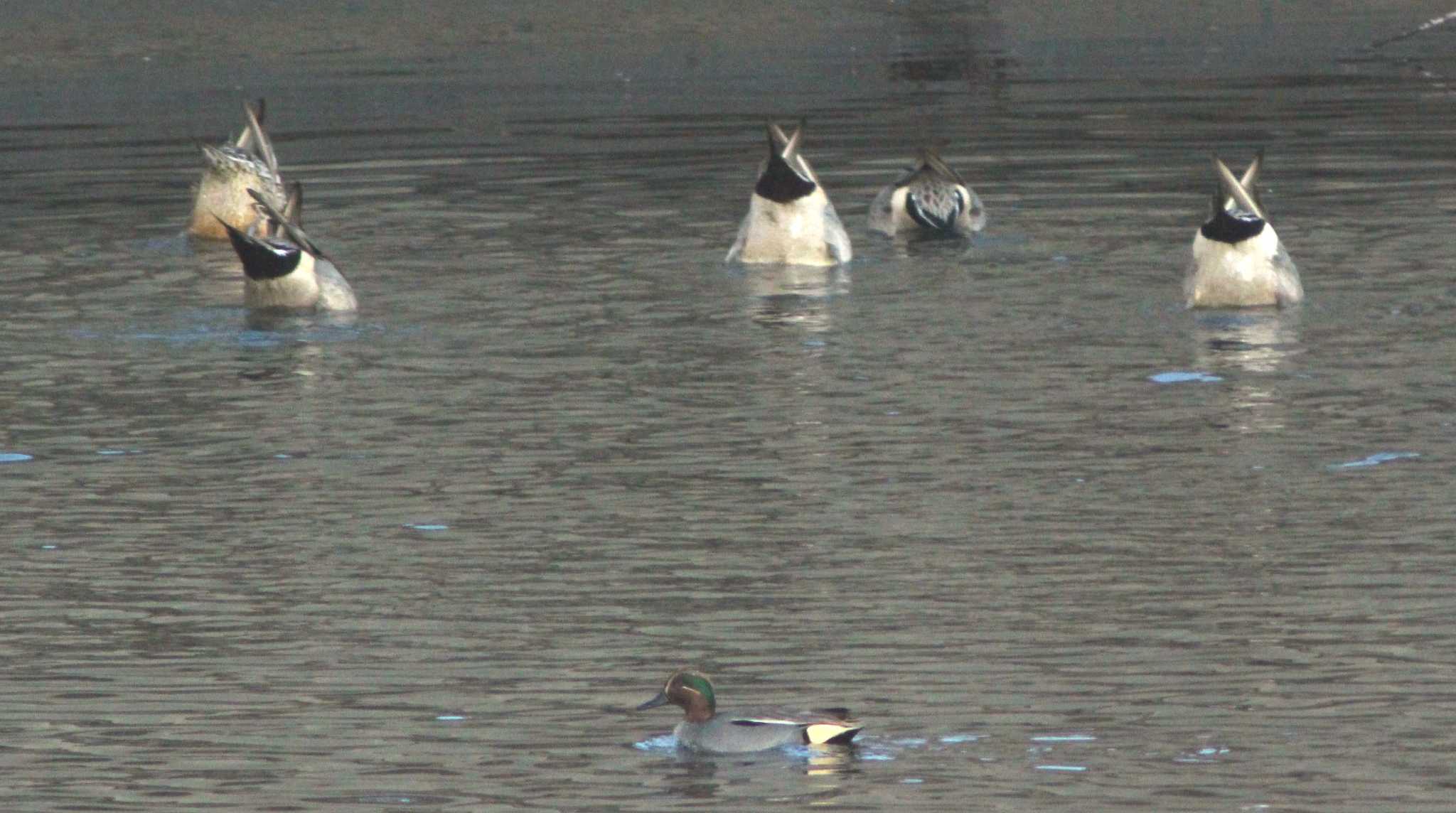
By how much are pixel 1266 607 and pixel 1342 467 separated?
2.43 metres

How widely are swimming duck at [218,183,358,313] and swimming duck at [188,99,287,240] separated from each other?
3.67 m


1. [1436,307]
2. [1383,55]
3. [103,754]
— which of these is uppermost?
[1383,55]

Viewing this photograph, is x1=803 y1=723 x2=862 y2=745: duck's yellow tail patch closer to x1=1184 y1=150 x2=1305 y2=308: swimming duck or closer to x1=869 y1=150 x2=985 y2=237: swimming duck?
x1=1184 y1=150 x2=1305 y2=308: swimming duck

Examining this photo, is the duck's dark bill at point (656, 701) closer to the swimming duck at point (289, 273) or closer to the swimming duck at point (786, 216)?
the swimming duck at point (289, 273)

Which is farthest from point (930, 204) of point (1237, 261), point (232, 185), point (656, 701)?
point (656, 701)

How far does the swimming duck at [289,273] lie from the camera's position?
17016 mm

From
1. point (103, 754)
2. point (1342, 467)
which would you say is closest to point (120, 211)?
point (1342, 467)

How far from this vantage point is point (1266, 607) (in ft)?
32.3

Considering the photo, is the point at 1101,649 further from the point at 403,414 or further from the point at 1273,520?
the point at 403,414

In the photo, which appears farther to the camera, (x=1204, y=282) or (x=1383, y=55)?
(x=1383, y=55)

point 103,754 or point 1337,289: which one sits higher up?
point 1337,289

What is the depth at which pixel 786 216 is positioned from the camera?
1852cm

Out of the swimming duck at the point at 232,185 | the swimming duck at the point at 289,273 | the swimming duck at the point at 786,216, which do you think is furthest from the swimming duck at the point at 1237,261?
the swimming duck at the point at 232,185

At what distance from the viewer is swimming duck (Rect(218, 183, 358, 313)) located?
55.8 feet
